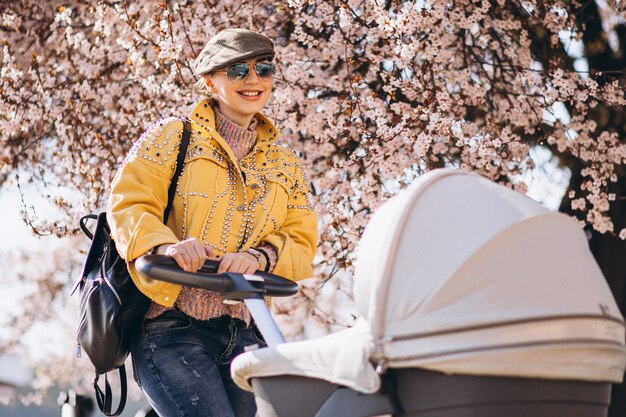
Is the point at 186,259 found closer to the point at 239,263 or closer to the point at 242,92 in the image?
the point at 239,263

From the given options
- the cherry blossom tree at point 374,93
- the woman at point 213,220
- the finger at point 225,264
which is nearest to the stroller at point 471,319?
the finger at point 225,264

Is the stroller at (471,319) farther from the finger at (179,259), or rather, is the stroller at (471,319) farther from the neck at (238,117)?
the neck at (238,117)

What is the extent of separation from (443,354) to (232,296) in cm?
92

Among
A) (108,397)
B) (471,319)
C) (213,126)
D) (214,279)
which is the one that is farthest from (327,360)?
(108,397)

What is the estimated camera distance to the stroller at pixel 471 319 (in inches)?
82.7

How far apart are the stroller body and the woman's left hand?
0.65m

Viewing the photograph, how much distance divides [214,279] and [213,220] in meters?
0.42

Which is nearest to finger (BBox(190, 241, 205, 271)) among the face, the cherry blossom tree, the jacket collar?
the jacket collar

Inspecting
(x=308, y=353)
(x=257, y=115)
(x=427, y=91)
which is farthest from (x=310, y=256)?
(x=427, y=91)

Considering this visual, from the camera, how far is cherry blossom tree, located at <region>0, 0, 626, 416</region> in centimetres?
693

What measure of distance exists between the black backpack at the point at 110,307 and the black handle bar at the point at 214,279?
1.15 feet

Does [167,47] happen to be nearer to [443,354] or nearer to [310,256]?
[310,256]

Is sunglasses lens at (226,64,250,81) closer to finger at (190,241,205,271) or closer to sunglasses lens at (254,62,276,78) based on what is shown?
sunglasses lens at (254,62,276,78)

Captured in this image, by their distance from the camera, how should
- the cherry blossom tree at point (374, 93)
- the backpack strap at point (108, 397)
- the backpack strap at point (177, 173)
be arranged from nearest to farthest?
the backpack strap at point (177, 173) → the backpack strap at point (108, 397) → the cherry blossom tree at point (374, 93)
